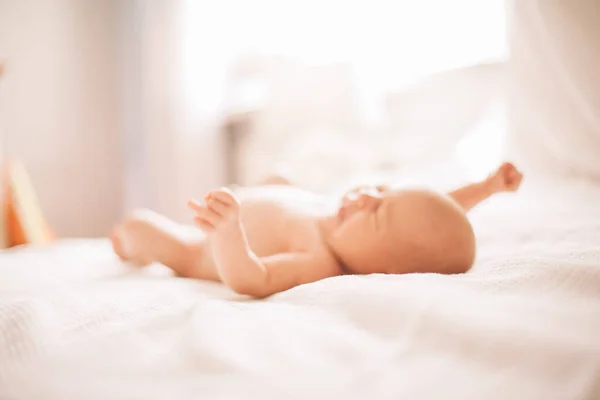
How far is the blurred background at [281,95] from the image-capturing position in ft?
5.10

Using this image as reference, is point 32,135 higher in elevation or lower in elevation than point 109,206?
higher

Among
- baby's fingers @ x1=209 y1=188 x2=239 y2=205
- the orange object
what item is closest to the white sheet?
baby's fingers @ x1=209 y1=188 x2=239 y2=205

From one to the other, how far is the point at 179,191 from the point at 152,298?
6.90 feet

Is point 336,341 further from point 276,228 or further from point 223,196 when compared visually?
point 276,228

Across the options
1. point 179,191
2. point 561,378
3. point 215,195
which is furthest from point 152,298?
point 179,191

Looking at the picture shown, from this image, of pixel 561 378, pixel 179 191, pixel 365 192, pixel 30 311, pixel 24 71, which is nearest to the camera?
pixel 561 378

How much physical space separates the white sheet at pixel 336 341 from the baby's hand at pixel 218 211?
12cm

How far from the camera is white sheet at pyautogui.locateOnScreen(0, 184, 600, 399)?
38 centimetres

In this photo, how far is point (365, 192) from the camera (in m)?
0.88

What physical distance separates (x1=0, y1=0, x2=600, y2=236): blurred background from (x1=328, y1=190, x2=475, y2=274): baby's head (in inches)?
28.6

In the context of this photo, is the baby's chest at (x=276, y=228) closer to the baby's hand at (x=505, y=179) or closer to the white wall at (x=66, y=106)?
the baby's hand at (x=505, y=179)

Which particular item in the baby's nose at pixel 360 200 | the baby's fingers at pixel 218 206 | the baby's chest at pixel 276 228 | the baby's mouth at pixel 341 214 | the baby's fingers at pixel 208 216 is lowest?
the baby's chest at pixel 276 228

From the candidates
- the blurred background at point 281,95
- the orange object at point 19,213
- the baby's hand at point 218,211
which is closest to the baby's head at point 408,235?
the baby's hand at point 218,211

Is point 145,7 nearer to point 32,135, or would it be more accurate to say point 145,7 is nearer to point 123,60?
point 123,60
